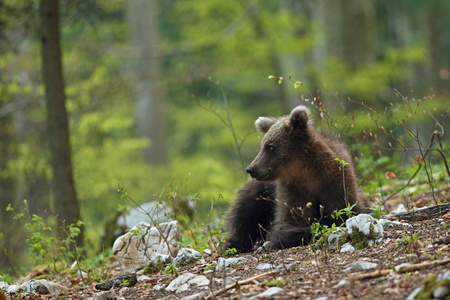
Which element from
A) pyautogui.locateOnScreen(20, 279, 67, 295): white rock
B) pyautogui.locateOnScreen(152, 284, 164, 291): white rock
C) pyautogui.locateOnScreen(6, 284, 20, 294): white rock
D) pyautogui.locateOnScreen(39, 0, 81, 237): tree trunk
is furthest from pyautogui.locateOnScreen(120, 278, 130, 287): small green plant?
pyautogui.locateOnScreen(39, 0, 81, 237): tree trunk

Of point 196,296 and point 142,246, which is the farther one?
point 142,246

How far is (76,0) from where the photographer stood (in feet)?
36.8

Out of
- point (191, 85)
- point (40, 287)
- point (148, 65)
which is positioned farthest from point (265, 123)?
point (148, 65)

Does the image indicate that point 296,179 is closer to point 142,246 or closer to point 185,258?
point 185,258

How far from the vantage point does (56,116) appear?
9.90m

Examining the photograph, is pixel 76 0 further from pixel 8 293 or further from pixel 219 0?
pixel 219 0

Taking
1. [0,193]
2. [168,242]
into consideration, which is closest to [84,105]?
[0,193]

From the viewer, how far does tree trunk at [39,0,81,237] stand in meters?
9.90

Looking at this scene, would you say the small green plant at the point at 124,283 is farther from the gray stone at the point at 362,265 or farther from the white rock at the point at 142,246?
the gray stone at the point at 362,265

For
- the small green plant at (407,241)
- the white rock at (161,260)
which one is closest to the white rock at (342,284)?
the small green plant at (407,241)

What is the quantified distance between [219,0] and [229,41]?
5.46ft

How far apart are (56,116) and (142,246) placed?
12.5 ft

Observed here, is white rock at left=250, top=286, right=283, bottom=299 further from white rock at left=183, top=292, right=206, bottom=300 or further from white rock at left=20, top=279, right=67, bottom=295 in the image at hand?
white rock at left=20, top=279, right=67, bottom=295

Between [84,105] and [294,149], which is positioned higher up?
[84,105]
